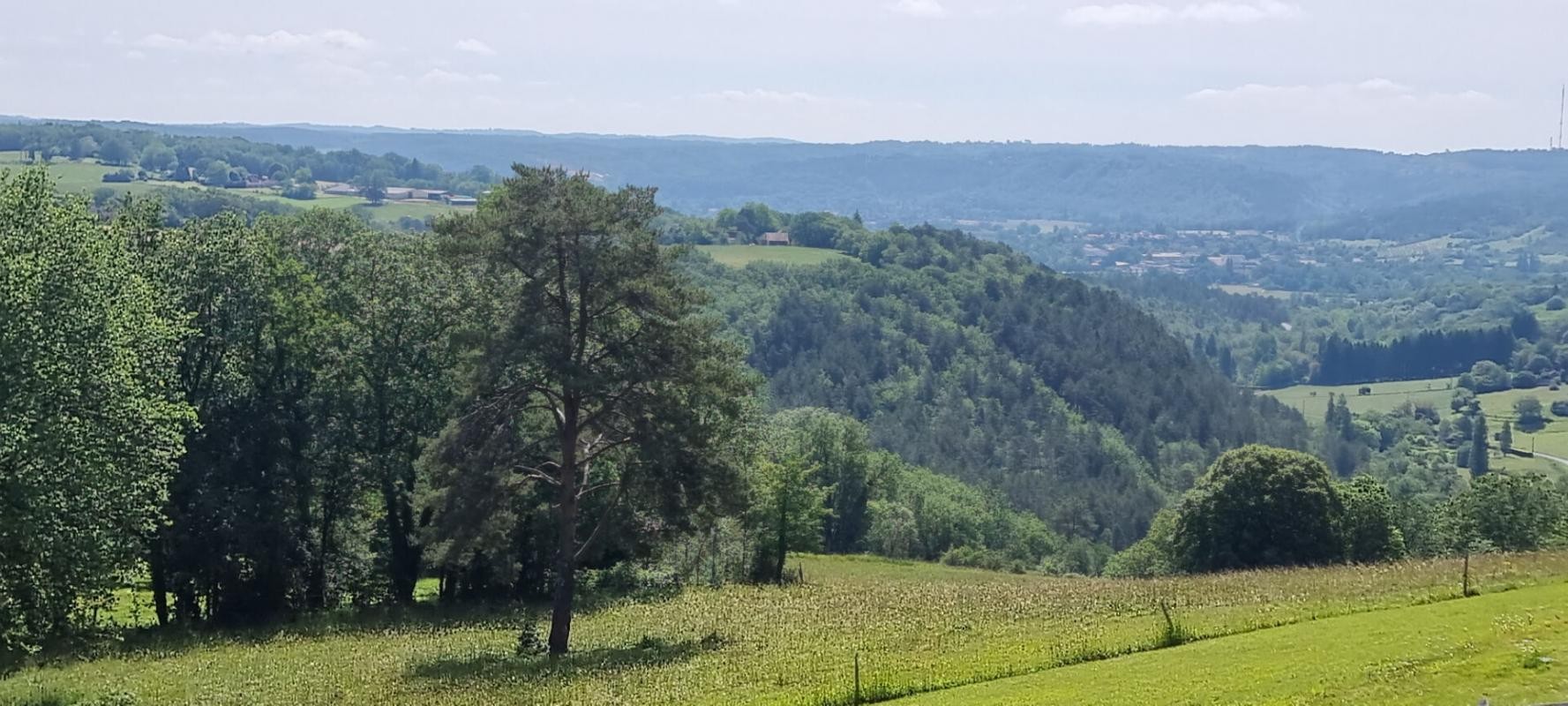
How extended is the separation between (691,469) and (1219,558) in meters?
26.4

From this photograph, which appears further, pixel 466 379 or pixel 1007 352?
pixel 1007 352

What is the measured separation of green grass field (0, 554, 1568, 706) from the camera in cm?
2511

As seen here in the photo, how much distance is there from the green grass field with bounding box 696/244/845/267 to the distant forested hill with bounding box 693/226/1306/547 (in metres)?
5.45

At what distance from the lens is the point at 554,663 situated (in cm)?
2875

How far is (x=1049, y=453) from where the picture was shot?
14500 cm

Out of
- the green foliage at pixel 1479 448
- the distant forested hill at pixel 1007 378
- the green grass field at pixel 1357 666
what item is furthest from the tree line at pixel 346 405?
the green foliage at pixel 1479 448

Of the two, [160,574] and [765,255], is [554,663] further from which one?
[765,255]

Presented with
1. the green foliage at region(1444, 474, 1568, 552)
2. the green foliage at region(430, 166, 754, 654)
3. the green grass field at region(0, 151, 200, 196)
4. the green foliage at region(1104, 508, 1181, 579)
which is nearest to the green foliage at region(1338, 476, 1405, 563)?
the green foliage at region(1444, 474, 1568, 552)

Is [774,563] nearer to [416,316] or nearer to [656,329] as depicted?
[416,316]

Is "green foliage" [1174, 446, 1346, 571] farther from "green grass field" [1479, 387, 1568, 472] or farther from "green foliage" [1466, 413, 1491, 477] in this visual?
"green foliage" [1466, 413, 1491, 477]

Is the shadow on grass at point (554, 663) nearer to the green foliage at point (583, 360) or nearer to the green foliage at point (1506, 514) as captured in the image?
the green foliage at point (583, 360)

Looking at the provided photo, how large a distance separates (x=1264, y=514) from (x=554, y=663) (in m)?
30.1

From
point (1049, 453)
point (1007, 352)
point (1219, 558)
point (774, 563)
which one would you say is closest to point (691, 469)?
point (774, 563)

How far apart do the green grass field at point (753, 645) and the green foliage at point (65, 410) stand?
2407 millimetres
